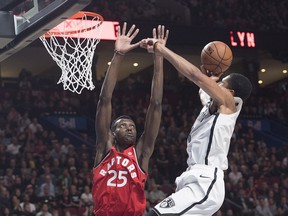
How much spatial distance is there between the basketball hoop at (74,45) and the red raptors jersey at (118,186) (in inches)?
100

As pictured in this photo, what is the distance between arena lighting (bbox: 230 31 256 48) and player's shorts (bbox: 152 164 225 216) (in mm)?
13804

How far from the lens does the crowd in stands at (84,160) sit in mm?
11844

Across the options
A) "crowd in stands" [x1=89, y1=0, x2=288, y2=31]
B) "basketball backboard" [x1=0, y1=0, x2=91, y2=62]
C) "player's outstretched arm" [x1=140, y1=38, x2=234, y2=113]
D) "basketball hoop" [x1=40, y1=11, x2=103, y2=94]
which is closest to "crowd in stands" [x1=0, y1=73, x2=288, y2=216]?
"crowd in stands" [x1=89, y1=0, x2=288, y2=31]

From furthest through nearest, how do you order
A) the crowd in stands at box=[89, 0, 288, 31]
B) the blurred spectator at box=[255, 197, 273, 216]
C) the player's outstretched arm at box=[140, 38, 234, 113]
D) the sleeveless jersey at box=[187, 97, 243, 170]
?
the crowd in stands at box=[89, 0, 288, 31] → the blurred spectator at box=[255, 197, 273, 216] → the sleeveless jersey at box=[187, 97, 243, 170] → the player's outstretched arm at box=[140, 38, 234, 113]

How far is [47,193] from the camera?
11859 mm

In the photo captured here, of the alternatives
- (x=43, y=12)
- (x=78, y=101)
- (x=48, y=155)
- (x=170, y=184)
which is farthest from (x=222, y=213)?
(x=43, y=12)

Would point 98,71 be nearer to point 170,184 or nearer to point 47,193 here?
point 170,184

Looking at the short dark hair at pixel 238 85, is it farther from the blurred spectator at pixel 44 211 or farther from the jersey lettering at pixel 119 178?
the blurred spectator at pixel 44 211

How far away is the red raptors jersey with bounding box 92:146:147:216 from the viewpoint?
4922mm

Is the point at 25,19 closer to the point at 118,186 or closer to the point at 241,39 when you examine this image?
the point at 118,186

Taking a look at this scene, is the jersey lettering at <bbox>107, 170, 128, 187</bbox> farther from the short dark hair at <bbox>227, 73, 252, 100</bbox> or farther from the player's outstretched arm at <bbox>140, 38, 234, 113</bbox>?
the short dark hair at <bbox>227, 73, 252, 100</bbox>

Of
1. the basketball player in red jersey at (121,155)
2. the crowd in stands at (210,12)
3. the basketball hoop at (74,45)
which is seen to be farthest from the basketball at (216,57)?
the crowd in stands at (210,12)

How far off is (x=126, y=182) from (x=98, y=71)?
1675 cm

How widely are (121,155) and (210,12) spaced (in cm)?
1560
